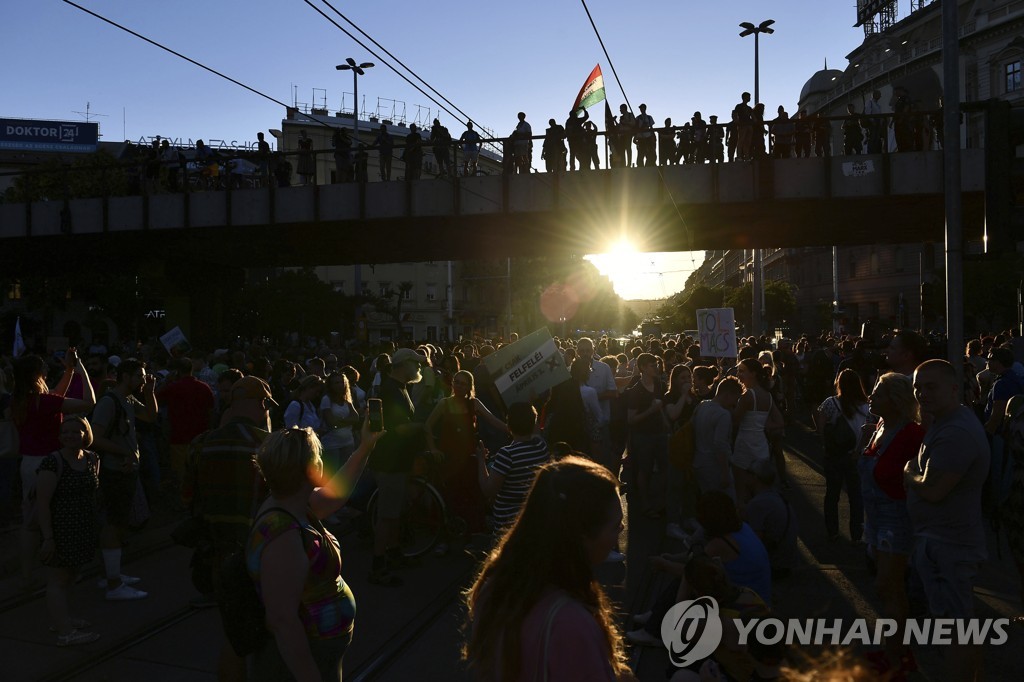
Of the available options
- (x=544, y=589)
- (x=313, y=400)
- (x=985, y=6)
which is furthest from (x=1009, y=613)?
(x=985, y=6)

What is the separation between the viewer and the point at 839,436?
838 centimetres

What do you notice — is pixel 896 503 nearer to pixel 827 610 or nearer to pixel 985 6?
pixel 827 610

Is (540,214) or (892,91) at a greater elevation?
(892,91)

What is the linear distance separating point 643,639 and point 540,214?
16985mm

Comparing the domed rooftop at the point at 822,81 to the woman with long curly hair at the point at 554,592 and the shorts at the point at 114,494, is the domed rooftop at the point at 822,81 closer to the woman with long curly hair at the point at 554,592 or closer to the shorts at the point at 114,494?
the shorts at the point at 114,494

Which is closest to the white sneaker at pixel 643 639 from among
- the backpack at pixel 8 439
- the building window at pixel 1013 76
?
the backpack at pixel 8 439

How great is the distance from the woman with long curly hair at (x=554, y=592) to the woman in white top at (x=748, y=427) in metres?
6.33

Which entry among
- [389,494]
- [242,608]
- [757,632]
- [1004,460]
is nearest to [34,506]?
[389,494]

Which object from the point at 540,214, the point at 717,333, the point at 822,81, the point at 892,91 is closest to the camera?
the point at 717,333

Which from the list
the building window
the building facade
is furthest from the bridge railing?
the building window

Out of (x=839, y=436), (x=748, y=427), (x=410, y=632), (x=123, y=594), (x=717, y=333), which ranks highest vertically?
(x=717, y=333)

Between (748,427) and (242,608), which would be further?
(748,427)

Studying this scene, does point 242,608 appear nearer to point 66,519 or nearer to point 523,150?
point 66,519

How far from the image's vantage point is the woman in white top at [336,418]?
31.7ft
